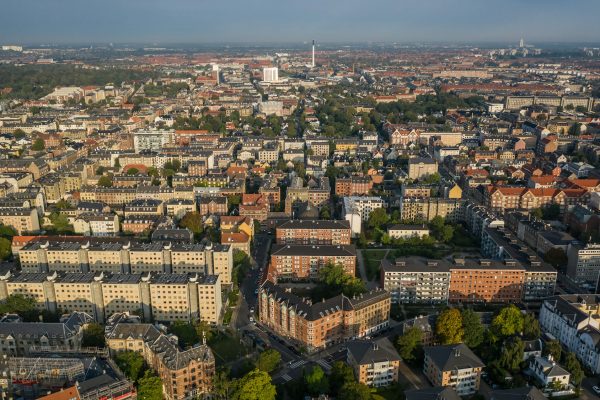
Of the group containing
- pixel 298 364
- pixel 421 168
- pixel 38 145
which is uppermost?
pixel 38 145

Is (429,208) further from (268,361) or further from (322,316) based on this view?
(268,361)

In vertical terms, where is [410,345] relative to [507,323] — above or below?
below

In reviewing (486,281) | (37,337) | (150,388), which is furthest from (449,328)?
(37,337)

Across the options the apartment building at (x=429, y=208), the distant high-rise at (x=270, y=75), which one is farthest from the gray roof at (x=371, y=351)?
the distant high-rise at (x=270, y=75)

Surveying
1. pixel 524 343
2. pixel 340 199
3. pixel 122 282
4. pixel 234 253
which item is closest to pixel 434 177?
pixel 340 199

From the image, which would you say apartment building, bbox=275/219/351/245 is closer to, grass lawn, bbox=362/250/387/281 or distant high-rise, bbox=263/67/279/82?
grass lawn, bbox=362/250/387/281

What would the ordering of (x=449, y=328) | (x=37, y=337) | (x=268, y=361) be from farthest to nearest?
(x=449, y=328) < (x=37, y=337) < (x=268, y=361)

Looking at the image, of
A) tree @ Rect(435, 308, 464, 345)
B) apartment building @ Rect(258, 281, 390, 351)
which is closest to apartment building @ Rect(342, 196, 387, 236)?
apartment building @ Rect(258, 281, 390, 351)

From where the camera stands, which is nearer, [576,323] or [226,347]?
[576,323]
